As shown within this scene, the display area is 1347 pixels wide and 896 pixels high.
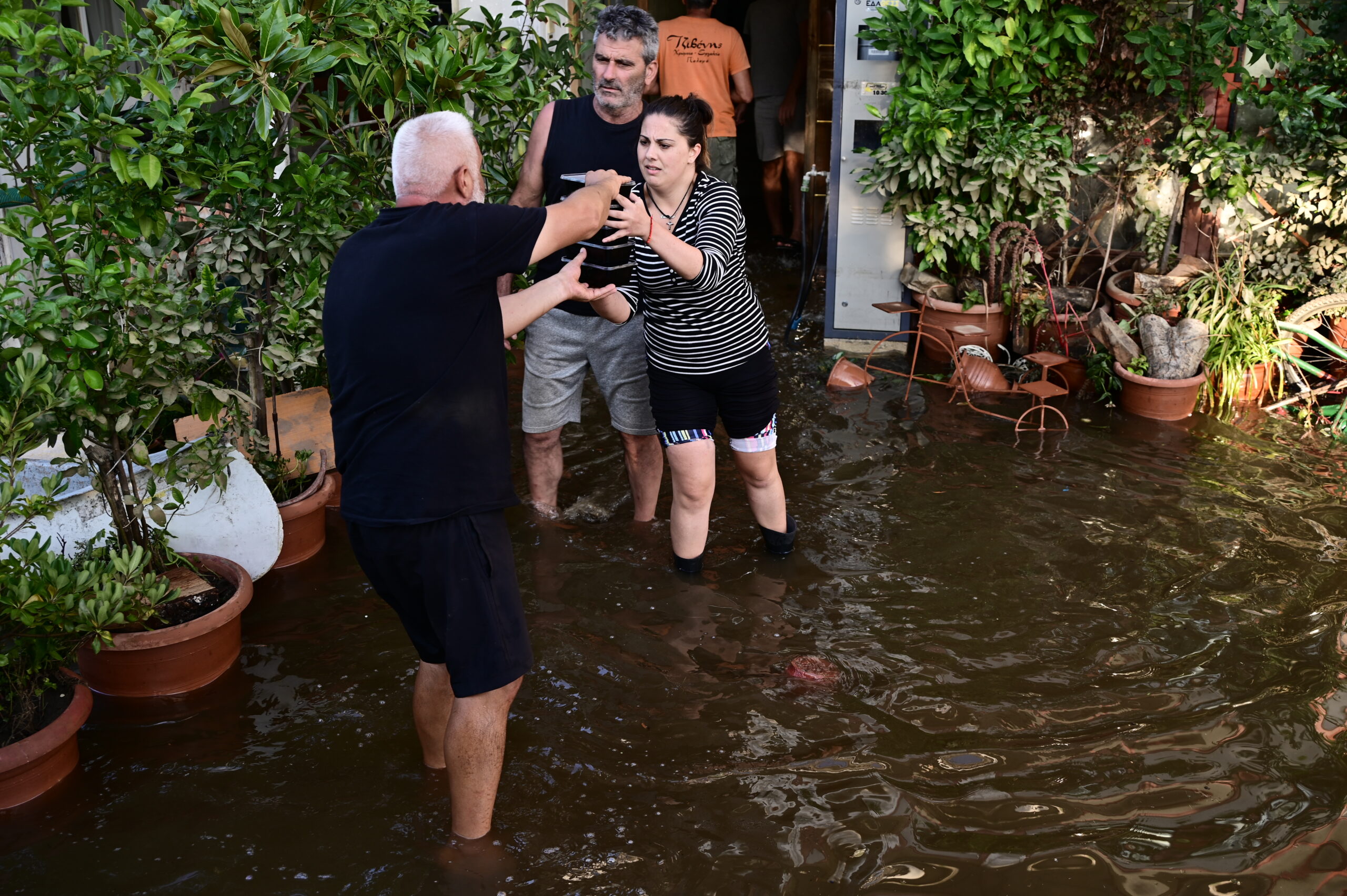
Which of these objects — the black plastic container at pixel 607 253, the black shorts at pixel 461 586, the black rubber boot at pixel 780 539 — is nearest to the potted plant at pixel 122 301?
the black shorts at pixel 461 586

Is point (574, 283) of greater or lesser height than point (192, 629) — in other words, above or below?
above

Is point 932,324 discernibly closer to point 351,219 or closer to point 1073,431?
point 1073,431

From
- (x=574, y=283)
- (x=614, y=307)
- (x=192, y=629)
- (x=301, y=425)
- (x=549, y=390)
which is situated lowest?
(x=192, y=629)

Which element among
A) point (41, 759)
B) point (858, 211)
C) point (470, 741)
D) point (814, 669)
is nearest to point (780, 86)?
point (858, 211)

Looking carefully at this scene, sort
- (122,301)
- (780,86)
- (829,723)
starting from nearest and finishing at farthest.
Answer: (122,301)
(829,723)
(780,86)

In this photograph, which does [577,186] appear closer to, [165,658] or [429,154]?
[429,154]

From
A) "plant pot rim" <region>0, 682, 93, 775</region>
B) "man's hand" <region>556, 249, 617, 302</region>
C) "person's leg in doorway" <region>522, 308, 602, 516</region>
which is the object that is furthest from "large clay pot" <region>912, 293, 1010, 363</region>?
"plant pot rim" <region>0, 682, 93, 775</region>

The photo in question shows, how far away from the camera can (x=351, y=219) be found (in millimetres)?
Answer: 4523

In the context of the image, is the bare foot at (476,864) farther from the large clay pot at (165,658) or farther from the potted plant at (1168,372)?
the potted plant at (1168,372)

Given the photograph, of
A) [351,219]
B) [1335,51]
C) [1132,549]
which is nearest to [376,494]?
[351,219]

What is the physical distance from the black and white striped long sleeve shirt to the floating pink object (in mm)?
1164

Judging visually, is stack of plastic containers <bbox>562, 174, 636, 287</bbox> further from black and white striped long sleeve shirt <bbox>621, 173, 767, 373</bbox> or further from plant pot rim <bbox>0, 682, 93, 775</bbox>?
plant pot rim <bbox>0, 682, 93, 775</bbox>

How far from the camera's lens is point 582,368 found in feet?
16.6

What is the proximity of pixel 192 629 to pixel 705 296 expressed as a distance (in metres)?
2.23
